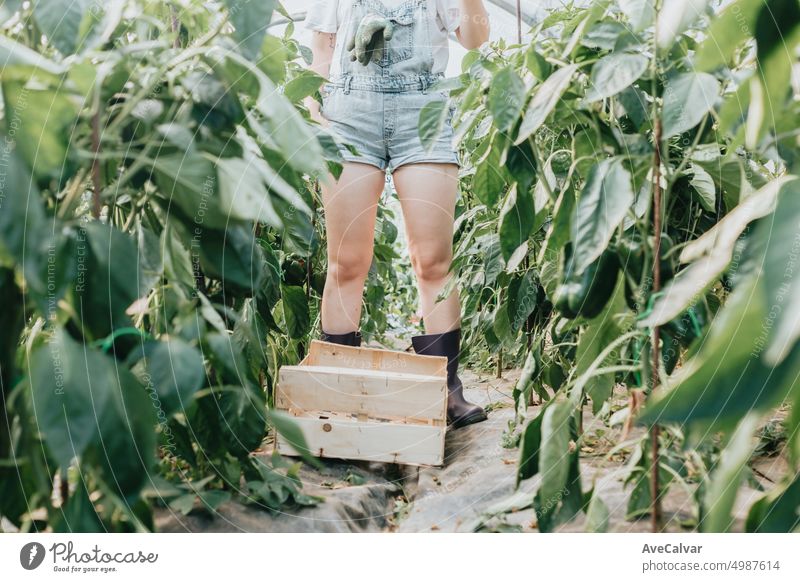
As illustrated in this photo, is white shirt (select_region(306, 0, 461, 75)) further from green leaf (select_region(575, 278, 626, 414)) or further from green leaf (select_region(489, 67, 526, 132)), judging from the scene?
green leaf (select_region(575, 278, 626, 414))

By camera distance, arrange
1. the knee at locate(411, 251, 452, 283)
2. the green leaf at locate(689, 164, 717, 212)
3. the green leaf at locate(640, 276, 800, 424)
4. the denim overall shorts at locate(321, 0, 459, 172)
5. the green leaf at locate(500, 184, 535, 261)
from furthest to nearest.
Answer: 1. the knee at locate(411, 251, 452, 283)
2. the denim overall shorts at locate(321, 0, 459, 172)
3. the green leaf at locate(689, 164, 717, 212)
4. the green leaf at locate(500, 184, 535, 261)
5. the green leaf at locate(640, 276, 800, 424)

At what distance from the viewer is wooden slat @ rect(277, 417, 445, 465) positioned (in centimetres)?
87

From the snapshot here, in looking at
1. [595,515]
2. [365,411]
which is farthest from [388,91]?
[595,515]

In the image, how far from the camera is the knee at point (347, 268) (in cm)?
103

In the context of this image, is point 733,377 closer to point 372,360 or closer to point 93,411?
point 93,411

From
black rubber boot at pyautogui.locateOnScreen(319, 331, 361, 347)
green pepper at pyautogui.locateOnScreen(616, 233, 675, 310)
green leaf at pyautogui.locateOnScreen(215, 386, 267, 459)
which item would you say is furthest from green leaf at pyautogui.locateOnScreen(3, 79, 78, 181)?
black rubber boot at pyautogui.locateOnScreen(319, 331, 361, 347)

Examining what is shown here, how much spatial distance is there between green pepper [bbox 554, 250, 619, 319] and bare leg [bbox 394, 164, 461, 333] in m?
0.49

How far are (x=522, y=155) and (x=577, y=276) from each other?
17 cm

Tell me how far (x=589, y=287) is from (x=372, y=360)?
604 millimetres

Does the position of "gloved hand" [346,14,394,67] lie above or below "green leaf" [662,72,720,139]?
above
